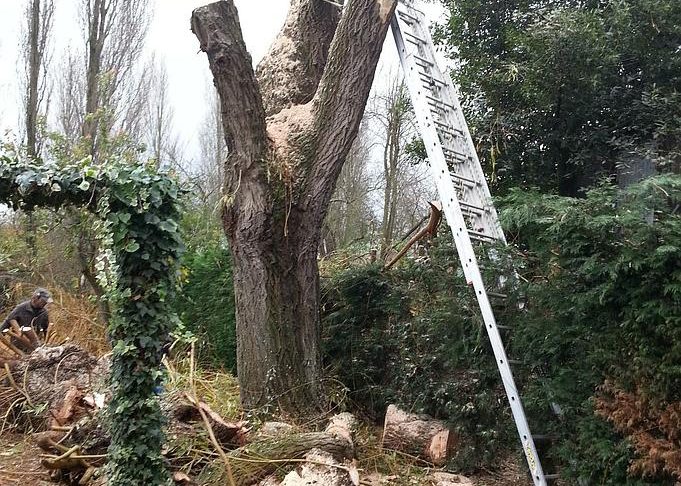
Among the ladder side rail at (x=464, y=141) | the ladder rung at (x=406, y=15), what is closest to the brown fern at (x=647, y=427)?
the ladder side rail at (x=464, y=141)

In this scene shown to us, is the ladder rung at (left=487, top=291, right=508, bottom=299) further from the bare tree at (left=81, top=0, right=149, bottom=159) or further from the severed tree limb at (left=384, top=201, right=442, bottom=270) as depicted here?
the bare tree at (left=81, top=0, right=149, bottom=159)

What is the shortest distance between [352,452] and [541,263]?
2.02 meters

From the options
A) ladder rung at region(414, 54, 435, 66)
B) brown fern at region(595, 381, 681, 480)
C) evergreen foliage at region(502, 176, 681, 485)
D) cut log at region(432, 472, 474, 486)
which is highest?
ladder rung at region(414, 54, 435, 66)

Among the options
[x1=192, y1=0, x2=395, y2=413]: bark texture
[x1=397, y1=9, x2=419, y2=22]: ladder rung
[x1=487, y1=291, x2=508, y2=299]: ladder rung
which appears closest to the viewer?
[x1=487, y1=291, x2=508, y2=299]: ladder rung

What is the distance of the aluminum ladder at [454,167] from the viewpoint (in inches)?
187

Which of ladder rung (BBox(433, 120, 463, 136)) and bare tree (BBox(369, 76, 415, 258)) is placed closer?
ladder rung (BBox(433, 120, 463, 136))

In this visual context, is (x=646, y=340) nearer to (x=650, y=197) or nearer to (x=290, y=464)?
(x=650, y=197)

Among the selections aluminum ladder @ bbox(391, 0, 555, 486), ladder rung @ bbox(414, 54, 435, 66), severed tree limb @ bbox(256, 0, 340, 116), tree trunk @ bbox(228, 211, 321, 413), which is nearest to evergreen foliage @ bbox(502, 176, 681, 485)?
aluminum ladder @ bbox(391, 0, 555, 486)

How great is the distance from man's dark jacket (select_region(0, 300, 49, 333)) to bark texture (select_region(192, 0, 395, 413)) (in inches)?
150

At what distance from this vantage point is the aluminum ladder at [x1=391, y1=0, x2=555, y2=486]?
15.6ft

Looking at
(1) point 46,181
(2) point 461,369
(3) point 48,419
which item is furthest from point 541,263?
(3) point 48,419

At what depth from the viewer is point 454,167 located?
573 centimetres

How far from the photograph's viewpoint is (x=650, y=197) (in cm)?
388

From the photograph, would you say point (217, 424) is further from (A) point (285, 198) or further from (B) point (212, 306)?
(B) point (212, 306)
